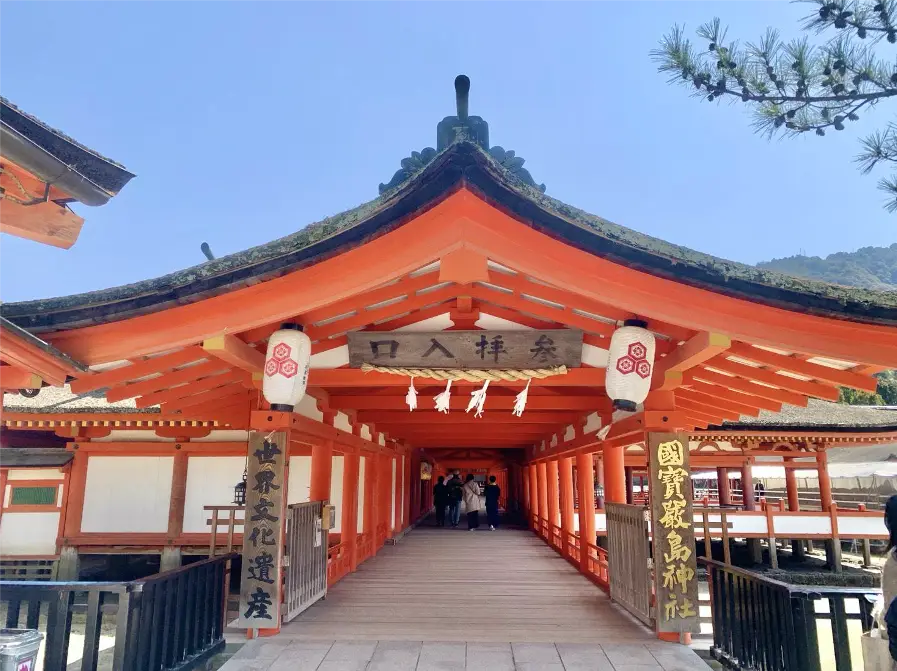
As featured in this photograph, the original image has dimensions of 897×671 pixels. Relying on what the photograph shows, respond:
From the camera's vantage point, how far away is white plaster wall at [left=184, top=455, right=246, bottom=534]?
1105cm

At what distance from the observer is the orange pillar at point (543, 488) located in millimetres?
14832

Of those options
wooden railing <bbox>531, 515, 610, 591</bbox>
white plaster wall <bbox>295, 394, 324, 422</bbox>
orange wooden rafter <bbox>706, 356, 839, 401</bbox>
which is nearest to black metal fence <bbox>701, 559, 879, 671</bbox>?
orange wooden rafter <bbox>706, 356, 839, 401</bbox>

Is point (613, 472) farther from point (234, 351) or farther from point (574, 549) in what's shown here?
point (234, 351)

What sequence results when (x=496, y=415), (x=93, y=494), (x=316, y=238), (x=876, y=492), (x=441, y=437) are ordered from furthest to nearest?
(x=876, y=492) → (x=441, y=437) → (x=93, y=494) → (x=496, y=415) → (x=316, y=238)

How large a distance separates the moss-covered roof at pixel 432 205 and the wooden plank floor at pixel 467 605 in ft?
11.6

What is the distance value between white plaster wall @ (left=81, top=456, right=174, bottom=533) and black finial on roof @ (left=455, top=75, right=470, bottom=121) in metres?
9.91

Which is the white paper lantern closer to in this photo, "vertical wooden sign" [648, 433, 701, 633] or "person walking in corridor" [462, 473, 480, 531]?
"vertical wooden sign" [648, 433, 701, 633]

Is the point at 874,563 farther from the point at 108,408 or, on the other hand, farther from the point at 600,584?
the point at 108,408

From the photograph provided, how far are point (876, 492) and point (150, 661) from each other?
29799 mm

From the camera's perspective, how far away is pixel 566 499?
465 inches

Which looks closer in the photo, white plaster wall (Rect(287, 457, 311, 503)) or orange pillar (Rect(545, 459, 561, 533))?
white plaster wall (Rect(287, 457, 311, 503))

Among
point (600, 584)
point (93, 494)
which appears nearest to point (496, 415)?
point (600, 584)

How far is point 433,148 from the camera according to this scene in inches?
180

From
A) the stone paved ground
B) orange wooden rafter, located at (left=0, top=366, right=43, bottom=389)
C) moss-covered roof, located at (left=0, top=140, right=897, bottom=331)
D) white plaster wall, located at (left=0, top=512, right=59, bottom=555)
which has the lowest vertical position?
the stone paved ground
